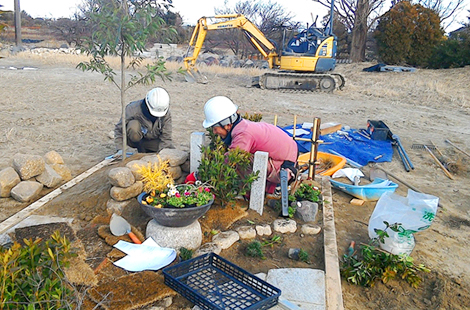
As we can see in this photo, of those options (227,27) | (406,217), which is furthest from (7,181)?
(227,27)

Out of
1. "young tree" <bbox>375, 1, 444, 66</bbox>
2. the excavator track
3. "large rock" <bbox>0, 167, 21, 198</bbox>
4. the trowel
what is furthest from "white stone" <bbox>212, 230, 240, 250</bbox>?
"young tree" <bbox>375, 1, 444, 66</bbox>

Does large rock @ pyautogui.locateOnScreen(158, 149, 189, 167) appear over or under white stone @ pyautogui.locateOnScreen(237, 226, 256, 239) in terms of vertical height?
over

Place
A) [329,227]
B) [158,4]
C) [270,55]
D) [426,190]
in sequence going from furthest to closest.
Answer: [270,55] < [426,190] < [158,4] < [329,227]

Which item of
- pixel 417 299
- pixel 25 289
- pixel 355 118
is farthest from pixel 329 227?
pixel 355 118

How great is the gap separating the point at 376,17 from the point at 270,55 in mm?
14125

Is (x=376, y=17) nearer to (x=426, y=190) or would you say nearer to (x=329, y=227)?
(x=426, y=190)

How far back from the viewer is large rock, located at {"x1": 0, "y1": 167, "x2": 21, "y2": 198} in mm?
4621

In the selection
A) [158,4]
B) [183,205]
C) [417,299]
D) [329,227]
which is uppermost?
[158,4]

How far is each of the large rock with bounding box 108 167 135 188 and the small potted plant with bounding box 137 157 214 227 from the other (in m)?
0.36

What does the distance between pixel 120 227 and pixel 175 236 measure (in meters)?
0.54

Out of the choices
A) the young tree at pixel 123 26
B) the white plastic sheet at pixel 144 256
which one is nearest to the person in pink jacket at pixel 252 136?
the young tree at pixel 123 26

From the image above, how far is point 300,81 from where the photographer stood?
15.9m

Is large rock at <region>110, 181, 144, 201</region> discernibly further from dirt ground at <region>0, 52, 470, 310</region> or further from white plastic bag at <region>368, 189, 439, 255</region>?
white plastic bag at <region>368, 189, 439, 255</region>

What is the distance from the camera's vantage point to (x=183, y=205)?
338cm
